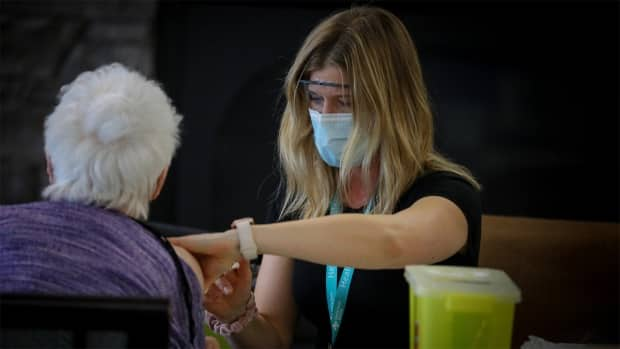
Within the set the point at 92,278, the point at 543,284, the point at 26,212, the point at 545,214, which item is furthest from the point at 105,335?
the point at 545,214

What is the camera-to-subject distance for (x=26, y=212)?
3.92 feet

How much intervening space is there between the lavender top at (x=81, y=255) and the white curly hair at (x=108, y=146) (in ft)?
0.10

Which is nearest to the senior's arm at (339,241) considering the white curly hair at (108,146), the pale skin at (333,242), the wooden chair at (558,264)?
the pale skin at (333,242)

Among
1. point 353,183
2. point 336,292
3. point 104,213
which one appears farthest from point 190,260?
point 353,183

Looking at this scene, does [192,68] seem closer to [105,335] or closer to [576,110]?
[576,110]

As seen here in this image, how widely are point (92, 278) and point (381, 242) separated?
0.42 metres

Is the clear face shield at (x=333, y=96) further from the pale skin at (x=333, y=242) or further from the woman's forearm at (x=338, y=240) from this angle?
the woman's forearm at (x=338, y=240)

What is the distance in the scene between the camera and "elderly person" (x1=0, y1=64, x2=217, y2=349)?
1157 mm

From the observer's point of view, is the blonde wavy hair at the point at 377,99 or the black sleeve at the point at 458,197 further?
the blonde wavy hair at the point at 377,99

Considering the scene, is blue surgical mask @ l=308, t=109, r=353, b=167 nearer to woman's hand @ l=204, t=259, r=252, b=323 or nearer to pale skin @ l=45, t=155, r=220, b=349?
woman's hand @ l=204, t=259, r=252, b=323

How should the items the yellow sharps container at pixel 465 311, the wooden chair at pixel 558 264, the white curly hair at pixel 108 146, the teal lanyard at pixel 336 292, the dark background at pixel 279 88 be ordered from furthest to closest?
1. the dark background at pixel 279 88
2. the wooden chair at pixel 558 264
3. the teal lanyard at pixel 336 292
4. the white curly hair at pixel 108 146
5. the yellow sharps container at pixel 465 311

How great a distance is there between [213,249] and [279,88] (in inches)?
131

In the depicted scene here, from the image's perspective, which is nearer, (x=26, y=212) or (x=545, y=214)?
(x=26, y=212)

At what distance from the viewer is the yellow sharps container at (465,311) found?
109cm
